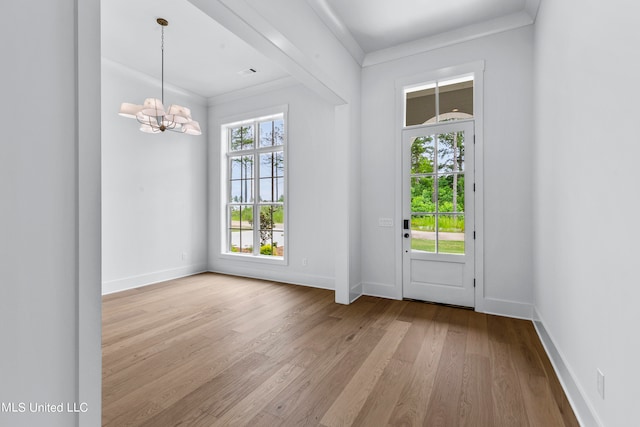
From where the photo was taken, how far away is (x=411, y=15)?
314cm

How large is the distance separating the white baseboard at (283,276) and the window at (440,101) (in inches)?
99.7

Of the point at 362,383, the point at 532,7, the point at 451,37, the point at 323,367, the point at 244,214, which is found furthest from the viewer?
the point at 244,214

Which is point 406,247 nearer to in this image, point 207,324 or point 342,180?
point 342,180

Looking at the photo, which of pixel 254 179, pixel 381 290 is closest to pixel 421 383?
pixel 381 290

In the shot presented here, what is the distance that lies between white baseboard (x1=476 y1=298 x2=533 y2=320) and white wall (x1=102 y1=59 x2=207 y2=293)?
4690mm

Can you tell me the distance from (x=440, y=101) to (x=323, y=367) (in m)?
3.27

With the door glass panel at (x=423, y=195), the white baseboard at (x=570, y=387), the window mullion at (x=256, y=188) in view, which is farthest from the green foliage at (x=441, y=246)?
the window mullion at (x=256, y=188)

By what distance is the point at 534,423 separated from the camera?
1.62 meters

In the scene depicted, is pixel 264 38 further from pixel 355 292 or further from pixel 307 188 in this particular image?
pixel 355 292

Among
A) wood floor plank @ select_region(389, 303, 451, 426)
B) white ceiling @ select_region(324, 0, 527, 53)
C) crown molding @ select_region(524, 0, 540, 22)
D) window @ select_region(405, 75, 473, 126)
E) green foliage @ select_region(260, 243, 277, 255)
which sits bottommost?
wood floor plank @ select_region(389, 303, 451, 426)

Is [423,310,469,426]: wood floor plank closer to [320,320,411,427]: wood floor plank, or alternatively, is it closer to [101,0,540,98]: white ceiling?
[320,320,411,427]: wood floor plank

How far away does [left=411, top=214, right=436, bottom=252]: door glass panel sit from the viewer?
3.63 metres

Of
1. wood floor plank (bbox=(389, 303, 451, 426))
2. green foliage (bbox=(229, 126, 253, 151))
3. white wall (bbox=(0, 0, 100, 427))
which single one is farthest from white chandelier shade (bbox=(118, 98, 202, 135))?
wood floor plank (bbox=(389, 303, 451, 426))

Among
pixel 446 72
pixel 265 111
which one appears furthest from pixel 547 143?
pixel 265 111
